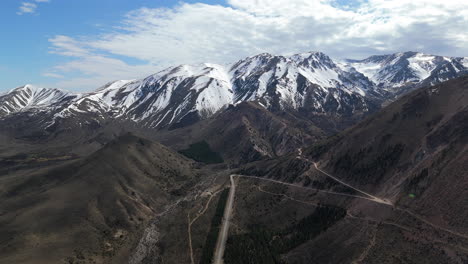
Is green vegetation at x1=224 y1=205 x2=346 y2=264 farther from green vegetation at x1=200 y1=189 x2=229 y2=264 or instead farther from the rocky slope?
the rocky slope

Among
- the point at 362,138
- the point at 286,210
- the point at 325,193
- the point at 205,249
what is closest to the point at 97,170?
the point at 205,249

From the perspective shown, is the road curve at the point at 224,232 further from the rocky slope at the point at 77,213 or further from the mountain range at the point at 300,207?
the rocky slope at the point at 77,213

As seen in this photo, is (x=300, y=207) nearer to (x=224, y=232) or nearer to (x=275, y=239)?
(x=275, y=239)

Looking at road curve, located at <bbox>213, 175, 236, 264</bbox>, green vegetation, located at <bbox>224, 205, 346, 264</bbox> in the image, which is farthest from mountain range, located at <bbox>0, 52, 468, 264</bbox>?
road curve, located at <bbox>213, 175, 236, 264</bbox>

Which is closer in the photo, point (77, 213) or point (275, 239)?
point (275, 239)

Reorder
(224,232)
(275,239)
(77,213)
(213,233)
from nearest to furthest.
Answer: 1. (275,239)
2. (213,233)
3. (224,232)
4. (77,213)

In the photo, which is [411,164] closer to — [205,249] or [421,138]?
[421,138]

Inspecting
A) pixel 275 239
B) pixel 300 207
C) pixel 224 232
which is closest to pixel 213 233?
pixel 224 232
